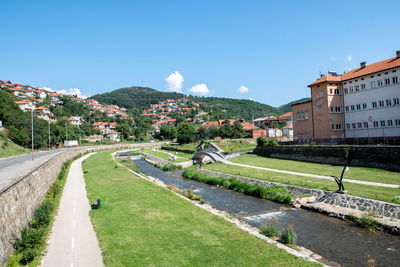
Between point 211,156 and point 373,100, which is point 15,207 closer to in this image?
point 211,156

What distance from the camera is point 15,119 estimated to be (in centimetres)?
6231

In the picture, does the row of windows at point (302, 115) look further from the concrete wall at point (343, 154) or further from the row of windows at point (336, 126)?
the concrete wall at point (343, 154)

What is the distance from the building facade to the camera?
3306 centimetres

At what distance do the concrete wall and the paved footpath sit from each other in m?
25.1

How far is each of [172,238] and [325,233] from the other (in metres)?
8.28

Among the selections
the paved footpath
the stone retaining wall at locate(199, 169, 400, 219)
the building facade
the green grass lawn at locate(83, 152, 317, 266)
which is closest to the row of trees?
the building facade

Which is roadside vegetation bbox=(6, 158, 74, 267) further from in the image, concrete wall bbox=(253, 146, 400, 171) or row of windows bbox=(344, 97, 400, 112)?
row of windows bbox=(344, 97, 400, 112)

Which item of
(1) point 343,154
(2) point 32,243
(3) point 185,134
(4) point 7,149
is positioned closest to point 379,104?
(1) point 343,154

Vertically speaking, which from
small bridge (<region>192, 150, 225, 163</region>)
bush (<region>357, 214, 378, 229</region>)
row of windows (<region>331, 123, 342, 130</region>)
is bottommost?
bush (<region>357, 214, 378, 229</region>)

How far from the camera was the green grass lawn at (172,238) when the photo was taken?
9.54m

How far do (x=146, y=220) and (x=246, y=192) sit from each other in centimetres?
1204

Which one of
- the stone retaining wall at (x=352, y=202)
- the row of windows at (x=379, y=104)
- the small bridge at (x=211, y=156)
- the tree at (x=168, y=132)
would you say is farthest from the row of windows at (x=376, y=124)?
the tree at (x=168, y=132)

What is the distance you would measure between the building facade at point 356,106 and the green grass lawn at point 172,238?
29.3 m

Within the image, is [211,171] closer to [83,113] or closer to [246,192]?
[246,192]
